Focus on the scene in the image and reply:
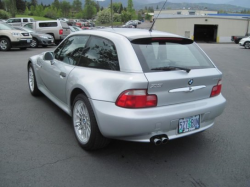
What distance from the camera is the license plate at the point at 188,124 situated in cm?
320

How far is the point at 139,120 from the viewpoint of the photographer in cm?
292

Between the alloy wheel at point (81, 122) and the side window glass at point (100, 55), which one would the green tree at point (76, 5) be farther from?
the alloy wheel at point (81, 122)

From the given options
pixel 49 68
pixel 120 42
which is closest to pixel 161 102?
pixel 120 42

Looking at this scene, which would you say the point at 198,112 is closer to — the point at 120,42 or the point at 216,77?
the point at 216,77

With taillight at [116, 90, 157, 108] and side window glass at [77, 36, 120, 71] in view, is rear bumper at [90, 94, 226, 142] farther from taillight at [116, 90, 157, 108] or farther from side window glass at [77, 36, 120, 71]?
side window glass at [77, 36, 120, 71]

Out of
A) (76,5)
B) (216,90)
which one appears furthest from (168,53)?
(76,5)

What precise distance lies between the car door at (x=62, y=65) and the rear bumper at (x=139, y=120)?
1029 millimetres

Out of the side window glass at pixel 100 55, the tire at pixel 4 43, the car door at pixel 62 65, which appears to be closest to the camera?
the side window glass at pixel 100 55

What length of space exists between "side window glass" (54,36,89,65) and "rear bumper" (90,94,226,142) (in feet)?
3.62

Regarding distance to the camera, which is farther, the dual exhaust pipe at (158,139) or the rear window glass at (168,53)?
the rear window glass at (168,53)

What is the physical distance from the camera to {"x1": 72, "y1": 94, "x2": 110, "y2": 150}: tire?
3271 mm

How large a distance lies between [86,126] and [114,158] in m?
0.56

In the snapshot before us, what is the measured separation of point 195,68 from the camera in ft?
11.4

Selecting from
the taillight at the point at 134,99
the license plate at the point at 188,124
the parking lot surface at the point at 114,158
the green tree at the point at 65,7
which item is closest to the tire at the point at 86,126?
the parking lot surface at the point at 114,158
